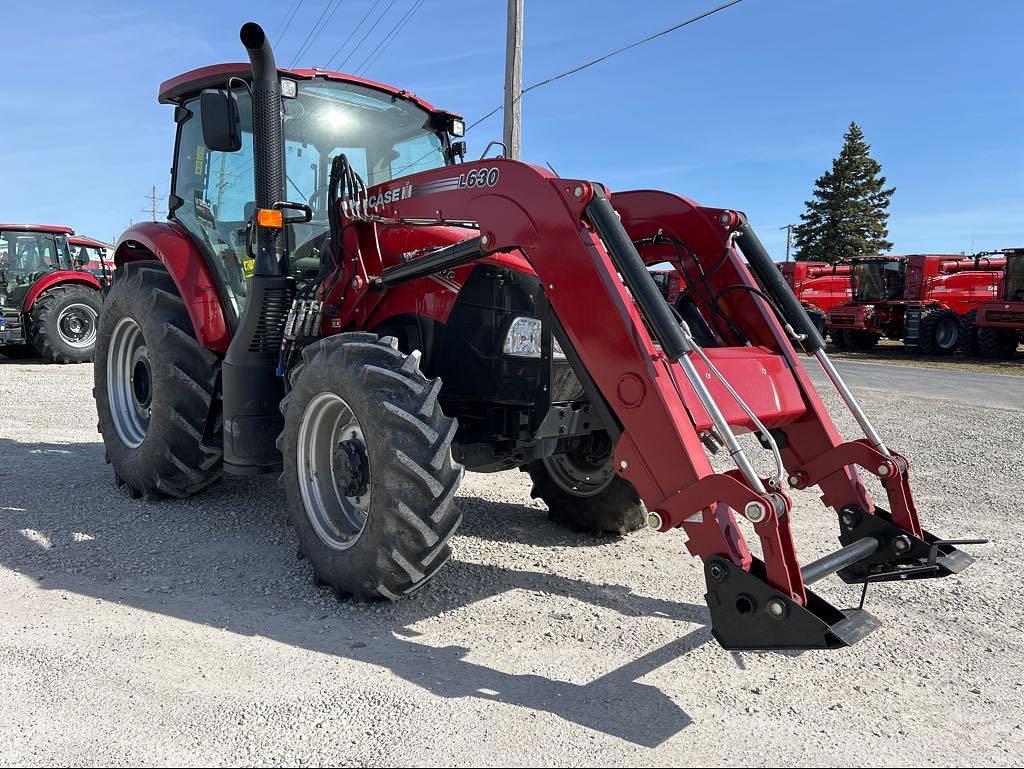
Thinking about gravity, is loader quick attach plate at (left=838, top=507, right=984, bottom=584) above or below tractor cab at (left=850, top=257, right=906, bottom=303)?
below

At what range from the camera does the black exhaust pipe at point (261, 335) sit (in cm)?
421

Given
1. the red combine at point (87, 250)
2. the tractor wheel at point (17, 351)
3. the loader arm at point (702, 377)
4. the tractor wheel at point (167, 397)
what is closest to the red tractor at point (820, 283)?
the red combine at point (87, 250)

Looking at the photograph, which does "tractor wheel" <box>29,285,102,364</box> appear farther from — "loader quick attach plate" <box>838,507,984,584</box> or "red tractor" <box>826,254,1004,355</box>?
"red tractor" <box>826,254,1004,355</box>

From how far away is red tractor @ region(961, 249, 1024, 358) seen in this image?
2016 cm

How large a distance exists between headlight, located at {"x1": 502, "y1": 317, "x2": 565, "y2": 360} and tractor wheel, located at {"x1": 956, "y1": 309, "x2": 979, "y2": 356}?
70.4 feet

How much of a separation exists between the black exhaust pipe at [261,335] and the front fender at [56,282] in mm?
11713

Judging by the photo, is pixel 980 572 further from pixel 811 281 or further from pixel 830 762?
pixel 811 281

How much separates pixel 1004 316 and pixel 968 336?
141cm

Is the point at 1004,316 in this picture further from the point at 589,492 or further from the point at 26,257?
the point at 26,257

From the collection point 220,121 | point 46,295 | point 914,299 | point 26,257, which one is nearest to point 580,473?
point 220,121

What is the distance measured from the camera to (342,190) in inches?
165

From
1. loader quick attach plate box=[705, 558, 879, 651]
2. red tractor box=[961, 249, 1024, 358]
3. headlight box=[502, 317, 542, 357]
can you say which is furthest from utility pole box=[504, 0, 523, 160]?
red tractor box=[961, 249, 1024, 358]

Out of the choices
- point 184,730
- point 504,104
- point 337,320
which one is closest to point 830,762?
point 184,730

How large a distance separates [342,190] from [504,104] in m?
8.03
